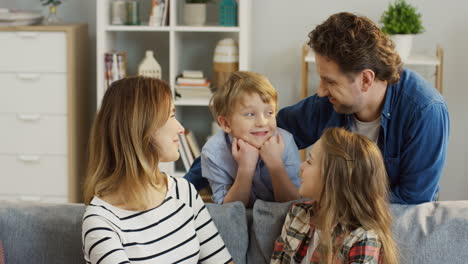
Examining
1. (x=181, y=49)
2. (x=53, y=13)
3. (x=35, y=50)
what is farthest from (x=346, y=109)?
(x=53, y=13)

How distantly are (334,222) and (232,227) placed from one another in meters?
0.34

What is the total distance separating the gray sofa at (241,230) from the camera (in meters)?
1.92

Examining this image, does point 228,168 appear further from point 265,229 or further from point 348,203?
point 348,203

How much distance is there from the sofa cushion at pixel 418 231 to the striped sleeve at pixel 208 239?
12 centimetres

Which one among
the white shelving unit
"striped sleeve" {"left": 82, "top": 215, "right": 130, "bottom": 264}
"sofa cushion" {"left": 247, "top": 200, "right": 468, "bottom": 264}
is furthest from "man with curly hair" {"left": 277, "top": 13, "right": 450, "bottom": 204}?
the white shelving unit

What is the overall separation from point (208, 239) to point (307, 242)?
27 cm

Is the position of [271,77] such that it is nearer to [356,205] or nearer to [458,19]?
[458,19]

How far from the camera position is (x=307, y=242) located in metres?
1.88

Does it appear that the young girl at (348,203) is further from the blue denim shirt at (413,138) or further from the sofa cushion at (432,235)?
the blue denim shirt at (413,138)

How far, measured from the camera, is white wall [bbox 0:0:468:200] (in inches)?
153

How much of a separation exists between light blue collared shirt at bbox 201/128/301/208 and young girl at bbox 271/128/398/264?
0.43 meters

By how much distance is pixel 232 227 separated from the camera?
201 centimetres

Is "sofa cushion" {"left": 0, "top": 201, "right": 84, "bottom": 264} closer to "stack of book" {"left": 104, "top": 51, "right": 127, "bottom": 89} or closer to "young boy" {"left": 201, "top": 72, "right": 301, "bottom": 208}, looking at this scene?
"young boy" {"left": 201, "top": 72, "right": 301, "bottom": 208}

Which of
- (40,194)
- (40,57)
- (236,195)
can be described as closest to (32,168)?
(40,194)
